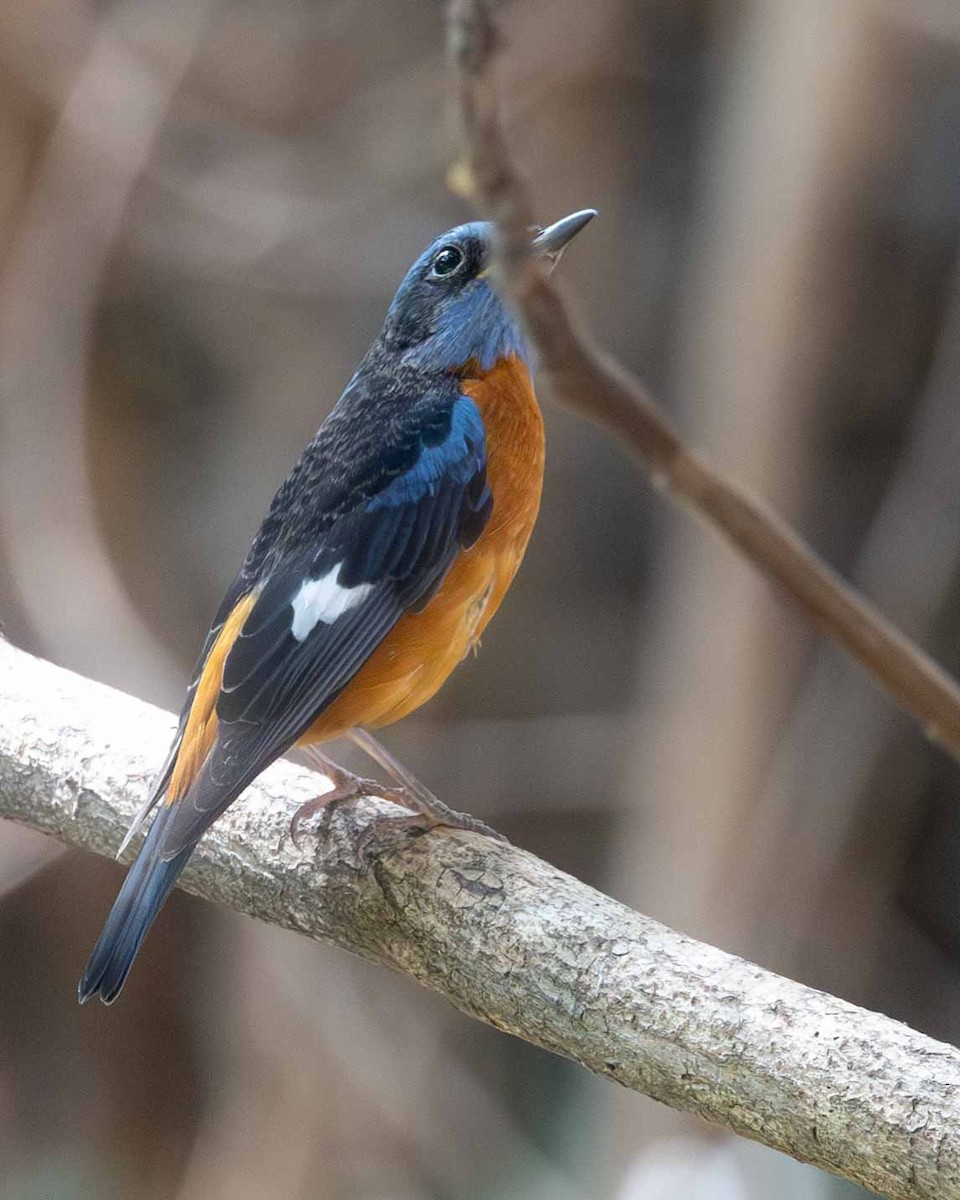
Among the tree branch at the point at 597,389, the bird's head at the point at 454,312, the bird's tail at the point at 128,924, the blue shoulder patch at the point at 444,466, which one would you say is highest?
the bird's head at the point at 454,312

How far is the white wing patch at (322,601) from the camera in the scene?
3027mm

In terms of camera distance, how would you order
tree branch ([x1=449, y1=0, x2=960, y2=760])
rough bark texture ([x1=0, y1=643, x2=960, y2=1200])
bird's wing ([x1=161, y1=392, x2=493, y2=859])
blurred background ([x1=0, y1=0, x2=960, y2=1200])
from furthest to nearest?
blurred background ([x1=0, y1=0, x2=960, y2=1200]) < bird's wing ([x1=161, y1=392, x2=493, y2=859]) < rough bark texture ([x1=0, y1=643, x2=960, y2=1200]) < tree branch ([x1=449, y1=0, x2=960, y2=760])

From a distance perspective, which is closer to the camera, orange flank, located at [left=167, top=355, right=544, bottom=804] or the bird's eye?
orange flank, located at [left=167, top=355, right=544, bottom=804]

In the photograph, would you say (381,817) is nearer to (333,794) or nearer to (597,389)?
(333,794)

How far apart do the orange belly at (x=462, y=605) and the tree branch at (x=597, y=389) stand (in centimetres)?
167

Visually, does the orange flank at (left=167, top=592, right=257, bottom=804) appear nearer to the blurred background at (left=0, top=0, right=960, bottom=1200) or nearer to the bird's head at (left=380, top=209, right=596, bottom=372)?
the bird's head at (left=380, top=209, right=596, bottom=372)

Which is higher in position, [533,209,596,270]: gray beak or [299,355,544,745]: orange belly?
[533,209,596,270]: gray beak

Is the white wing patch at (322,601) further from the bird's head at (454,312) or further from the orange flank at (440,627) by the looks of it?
the bird's head at (454,312)

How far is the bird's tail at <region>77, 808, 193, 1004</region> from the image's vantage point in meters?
2.60

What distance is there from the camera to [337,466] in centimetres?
332

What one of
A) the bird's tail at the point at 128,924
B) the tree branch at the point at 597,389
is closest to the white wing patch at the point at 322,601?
the bird's tail at the point at 128,924

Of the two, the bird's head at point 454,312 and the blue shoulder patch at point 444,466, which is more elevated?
the bird's head at point 454,312

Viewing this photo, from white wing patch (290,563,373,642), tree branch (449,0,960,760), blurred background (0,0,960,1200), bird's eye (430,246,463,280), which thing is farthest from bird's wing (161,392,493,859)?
blurred background (0,0,960,1200)

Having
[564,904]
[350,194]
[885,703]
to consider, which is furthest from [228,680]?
[350,194]
